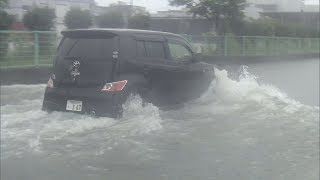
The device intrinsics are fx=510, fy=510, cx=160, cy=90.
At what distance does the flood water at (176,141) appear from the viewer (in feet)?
19.5

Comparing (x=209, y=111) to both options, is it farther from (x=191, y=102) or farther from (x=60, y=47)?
(x=60, y=47)

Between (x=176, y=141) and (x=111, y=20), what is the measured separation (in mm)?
7148

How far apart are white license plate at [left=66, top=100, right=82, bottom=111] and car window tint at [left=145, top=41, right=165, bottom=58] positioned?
1.59 m

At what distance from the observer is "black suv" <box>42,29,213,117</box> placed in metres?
8.39

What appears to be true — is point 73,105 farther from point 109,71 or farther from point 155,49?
point 155,49

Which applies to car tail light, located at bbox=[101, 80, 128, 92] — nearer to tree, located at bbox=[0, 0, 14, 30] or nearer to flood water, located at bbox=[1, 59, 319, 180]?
flood water, located at bbox=[1, 59, 319, 180]

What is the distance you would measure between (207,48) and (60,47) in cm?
1314

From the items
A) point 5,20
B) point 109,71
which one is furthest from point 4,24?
point 109,71

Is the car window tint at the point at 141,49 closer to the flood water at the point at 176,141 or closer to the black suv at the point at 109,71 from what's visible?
the black suv at the point at 109,71

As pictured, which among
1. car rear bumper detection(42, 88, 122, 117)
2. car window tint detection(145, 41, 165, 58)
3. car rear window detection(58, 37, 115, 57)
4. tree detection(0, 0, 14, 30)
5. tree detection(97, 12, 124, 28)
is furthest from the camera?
tree detection(0, 0, 14, 30)

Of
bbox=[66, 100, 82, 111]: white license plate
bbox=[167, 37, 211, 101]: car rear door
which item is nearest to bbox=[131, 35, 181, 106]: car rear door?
bbox=[167, 37, 211, 101]: car rear door

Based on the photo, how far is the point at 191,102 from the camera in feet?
34.1

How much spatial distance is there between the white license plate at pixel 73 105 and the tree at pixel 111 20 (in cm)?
456

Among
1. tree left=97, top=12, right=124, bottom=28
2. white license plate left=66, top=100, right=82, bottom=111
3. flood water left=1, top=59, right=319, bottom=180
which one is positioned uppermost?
tree left=97, top=12, right=124, bottom=28
